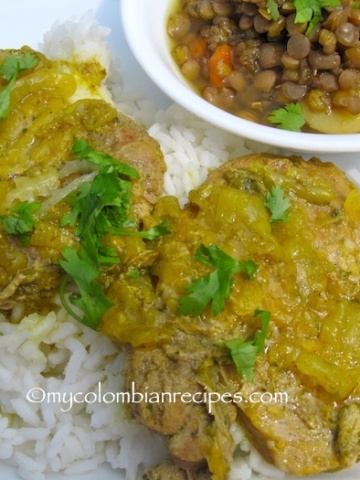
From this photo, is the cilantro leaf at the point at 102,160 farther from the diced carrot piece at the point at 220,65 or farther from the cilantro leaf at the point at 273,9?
the cilantro leaf at the point at 273,9

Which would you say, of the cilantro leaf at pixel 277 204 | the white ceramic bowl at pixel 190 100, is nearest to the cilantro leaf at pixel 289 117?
the white ceramic bowl at pixel 190 100

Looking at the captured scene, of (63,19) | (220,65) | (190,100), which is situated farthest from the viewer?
(63,19)

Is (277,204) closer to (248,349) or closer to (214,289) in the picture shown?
(214,289)

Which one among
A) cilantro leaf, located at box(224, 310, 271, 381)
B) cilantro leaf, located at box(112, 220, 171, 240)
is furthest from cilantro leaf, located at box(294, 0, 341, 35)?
cilantro leaf, located at box(224, 310, 271, 381)

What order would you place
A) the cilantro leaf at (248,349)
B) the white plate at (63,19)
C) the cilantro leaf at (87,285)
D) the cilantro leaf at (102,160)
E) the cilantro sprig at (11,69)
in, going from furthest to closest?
the white plate at (63,19), the cilantro sprig at (11,69), the cilantro leaf at (102,160), the cilantro leaf at (87,285), the cilantro leaf at (248,349)

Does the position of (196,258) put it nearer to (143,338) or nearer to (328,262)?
(143,338)

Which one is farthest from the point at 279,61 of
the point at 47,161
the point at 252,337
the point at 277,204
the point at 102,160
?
the point at 252,337
